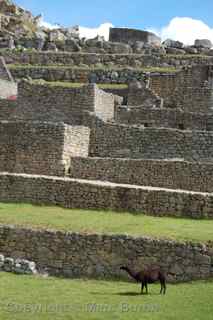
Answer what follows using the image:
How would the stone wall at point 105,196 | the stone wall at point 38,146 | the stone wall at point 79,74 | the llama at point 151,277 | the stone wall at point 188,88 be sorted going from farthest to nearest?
1. the stone wall at point 79,74
2. the stone wall at point 188,88
3. the stone wall at point 38,146
4. the stone wall at point 105,196
5. the llama at point 151,277

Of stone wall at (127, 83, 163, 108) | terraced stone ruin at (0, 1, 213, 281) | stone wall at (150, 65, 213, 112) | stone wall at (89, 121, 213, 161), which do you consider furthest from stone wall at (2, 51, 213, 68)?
stone wall at (89, 121, 213, 161)

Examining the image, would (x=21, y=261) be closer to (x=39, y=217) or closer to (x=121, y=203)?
(x=39, y=217)

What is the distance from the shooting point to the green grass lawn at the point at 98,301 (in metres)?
10.2

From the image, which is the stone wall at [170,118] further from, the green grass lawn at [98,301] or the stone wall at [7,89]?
the green grass lawn at [98,301]

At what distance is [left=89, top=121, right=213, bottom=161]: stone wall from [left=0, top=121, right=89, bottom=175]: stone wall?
0.91m

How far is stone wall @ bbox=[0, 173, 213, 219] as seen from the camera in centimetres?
1565

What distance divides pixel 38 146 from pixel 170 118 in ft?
16.6

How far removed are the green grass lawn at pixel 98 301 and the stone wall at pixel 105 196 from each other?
326 cm

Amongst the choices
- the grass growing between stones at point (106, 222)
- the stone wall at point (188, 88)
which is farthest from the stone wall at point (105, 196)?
the stone wall at point (188, 88)

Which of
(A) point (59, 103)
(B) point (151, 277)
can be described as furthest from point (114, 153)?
(B) point (151, 277)

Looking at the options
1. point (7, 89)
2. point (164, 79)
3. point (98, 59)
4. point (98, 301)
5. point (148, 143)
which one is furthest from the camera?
point (98, 59)

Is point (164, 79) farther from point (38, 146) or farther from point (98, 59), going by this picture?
point (38, 146)

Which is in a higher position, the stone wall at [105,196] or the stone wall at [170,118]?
the stone wall at [170,118]

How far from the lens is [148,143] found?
21094 mm
